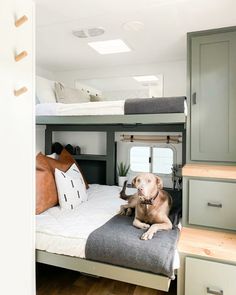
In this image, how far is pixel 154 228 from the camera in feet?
5.43

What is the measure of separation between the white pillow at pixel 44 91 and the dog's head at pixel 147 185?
1.47m

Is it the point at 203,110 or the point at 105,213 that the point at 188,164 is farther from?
the point at 105,213

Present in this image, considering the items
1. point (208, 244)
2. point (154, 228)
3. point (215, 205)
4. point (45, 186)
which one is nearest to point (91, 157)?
point (45, 186)

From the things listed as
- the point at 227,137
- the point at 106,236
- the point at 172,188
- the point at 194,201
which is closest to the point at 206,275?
the point at 194,201

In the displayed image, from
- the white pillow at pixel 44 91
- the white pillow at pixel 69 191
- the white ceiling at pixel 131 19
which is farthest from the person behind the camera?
the white pillow at pixel 44 91

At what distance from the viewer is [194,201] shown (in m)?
1.83

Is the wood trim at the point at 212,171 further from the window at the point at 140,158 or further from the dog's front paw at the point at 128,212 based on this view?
the window at the point at 140,158

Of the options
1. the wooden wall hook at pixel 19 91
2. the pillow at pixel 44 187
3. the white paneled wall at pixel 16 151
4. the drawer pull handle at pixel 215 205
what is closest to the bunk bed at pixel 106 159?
the white paneled wall at pixel 16 151

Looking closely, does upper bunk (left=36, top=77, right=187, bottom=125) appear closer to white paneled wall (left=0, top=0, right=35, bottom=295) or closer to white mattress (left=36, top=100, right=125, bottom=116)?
white mattress (left=36, top=100, right=125, bottom=116)

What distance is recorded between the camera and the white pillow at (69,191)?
7.07ft

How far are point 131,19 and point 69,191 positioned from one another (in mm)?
1486

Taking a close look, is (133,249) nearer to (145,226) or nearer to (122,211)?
(145,226)

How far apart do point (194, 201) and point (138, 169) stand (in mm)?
1203

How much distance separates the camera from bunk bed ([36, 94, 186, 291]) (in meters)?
1.50
